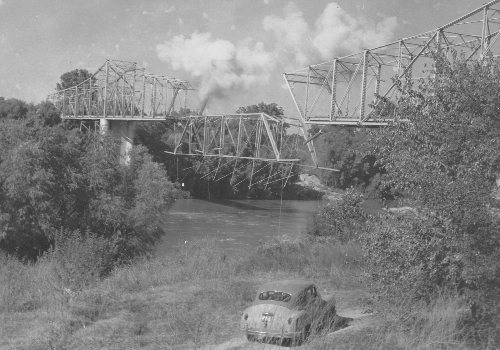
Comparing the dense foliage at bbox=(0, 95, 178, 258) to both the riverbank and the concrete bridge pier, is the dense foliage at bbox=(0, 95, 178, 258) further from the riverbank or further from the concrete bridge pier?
the concrete bridge pier

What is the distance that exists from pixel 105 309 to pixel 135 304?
1.19 m

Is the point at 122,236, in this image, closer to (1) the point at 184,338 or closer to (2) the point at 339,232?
A: (2) the point at 339,232

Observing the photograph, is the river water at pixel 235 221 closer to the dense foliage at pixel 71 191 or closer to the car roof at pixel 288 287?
the dense foliage at pixel 71 191

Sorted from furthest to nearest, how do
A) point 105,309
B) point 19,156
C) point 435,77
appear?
point 19,156 → point 105,309 → point 435,77

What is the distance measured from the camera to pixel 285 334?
9836 mm

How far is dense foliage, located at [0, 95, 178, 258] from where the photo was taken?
26297mm

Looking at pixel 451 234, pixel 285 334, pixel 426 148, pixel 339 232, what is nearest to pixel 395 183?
pixel 426 148

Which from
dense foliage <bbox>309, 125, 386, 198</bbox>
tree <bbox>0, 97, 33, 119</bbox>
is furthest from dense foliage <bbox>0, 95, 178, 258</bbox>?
tree <bbox>0, 97, 33, 119</bbox>

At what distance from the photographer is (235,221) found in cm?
5569

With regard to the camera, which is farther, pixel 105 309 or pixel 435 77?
pixel 105 309

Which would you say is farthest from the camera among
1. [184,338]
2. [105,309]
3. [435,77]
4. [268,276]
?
[268,276]

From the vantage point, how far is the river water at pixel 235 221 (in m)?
42.9

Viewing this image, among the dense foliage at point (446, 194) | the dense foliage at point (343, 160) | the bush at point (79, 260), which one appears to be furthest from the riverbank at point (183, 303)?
the dense foliage at point (343, 160)

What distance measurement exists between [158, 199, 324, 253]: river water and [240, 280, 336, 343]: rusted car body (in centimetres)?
2344
